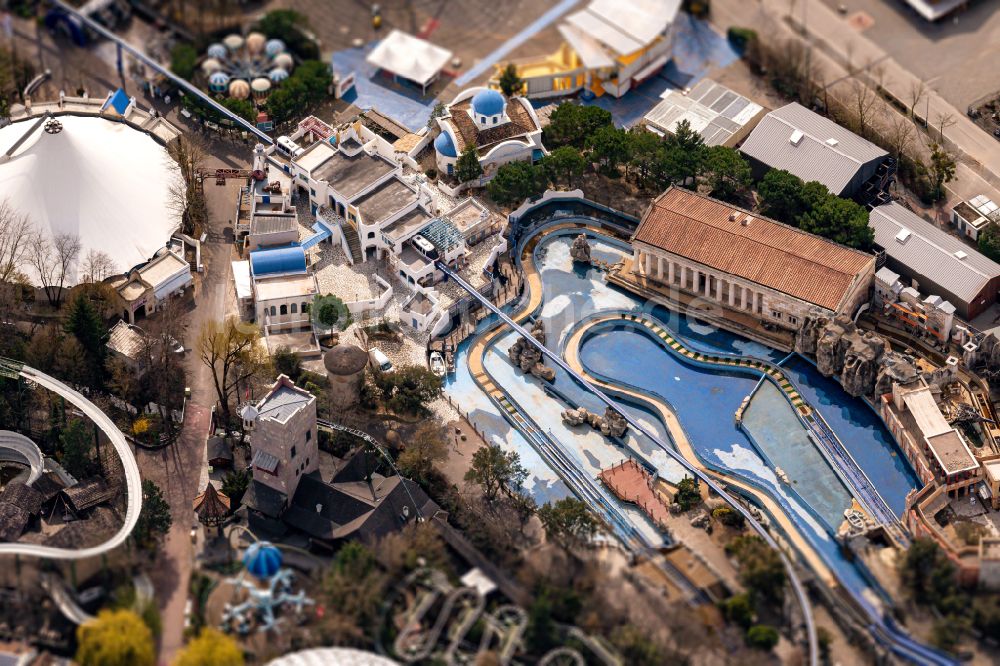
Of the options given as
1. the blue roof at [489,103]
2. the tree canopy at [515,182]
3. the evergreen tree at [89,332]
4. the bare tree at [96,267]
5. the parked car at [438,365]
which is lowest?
the parked car at [438,365]

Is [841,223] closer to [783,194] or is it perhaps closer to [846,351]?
[783,194]

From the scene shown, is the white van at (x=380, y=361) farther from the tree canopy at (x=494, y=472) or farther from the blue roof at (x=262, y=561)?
the blue roof at (x=262, y=561)

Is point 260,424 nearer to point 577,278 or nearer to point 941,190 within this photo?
point 577,278

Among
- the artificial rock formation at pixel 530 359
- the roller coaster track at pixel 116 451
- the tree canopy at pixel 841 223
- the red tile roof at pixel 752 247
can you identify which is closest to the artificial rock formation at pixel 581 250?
the red tile roof at pixel 752 247

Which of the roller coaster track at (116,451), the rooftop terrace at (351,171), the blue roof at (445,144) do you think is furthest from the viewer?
the blue roof at (445,144)

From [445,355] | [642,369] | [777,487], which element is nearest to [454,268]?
[445,355]

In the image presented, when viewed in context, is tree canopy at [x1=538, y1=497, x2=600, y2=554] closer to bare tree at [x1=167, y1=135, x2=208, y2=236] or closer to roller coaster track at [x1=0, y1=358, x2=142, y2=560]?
roller coaster track at [x1=0, y1=358, x2=142, y2=560]
